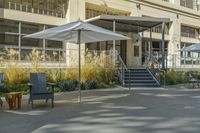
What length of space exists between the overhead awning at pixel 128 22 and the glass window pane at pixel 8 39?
16.0 feet

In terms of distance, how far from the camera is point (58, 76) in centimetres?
Answer: 1612

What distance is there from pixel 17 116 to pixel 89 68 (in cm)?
794

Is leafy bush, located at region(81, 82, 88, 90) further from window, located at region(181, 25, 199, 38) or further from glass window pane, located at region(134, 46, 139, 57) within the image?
window, located at region(181, 25, 199, 38)

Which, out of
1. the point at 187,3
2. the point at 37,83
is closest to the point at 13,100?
the point at 37,83

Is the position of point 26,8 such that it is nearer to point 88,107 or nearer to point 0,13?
point 0,13

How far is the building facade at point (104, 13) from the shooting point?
2028 cm

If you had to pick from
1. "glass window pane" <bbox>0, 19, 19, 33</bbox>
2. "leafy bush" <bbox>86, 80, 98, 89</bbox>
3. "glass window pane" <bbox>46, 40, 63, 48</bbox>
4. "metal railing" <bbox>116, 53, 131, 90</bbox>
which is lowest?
"leafy bush" <bbox>86, 80, 98, 89</bbox>

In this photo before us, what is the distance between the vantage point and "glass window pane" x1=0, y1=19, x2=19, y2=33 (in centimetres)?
1980

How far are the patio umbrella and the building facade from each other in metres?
5.43

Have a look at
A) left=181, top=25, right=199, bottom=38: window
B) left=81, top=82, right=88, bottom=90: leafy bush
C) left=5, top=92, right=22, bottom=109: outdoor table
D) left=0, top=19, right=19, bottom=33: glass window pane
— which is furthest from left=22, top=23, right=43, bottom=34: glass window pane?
left=181, top=25, right=199, bottom=38: window

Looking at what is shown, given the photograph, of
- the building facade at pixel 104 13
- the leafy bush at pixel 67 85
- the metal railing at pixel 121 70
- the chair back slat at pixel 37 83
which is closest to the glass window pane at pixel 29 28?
the building facade at pixel 104 13

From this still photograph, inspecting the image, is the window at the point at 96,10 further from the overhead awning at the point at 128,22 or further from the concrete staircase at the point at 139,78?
the concrete staircase at the point at 139,78

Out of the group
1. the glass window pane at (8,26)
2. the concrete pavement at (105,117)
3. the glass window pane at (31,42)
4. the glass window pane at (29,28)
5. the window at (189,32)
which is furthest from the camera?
the window at (189,32)

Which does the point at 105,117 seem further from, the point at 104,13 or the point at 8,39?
the point at 104,13
